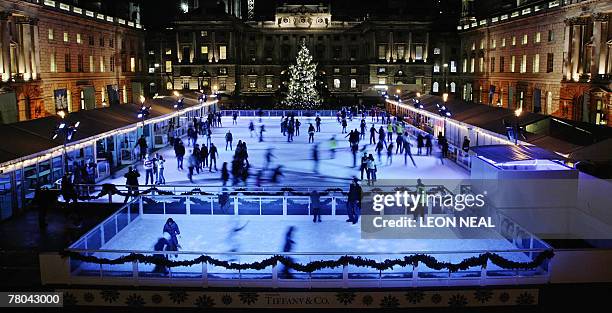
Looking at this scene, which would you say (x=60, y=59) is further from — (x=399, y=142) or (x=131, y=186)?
(x=131, y=186)

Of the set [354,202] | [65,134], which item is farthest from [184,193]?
[65,134]

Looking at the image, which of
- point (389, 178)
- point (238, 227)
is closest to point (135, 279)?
point (238, 227)

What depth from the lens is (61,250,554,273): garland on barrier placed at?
12.0 m

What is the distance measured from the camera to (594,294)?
1211 cm

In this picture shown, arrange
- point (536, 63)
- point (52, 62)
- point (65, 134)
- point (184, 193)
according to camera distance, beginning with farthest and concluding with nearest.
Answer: point (536, 63)
point (52, 62)
point (65, 134)
point (184, 193)

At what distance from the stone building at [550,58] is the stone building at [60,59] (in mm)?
35228

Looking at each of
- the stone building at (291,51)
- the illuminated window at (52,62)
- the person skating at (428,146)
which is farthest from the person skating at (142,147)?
the stone building at (291,51)

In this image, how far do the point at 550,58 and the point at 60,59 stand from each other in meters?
40.5

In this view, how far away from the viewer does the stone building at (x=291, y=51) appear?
263 ft

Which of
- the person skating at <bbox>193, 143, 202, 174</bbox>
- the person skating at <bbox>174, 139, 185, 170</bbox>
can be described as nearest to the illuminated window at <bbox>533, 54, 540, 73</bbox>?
the person skating at <bbox>193, 143, 202, 174</bbox>

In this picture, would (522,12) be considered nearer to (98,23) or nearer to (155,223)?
(98,23)

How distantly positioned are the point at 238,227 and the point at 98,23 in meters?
46.9

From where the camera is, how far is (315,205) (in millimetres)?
16531

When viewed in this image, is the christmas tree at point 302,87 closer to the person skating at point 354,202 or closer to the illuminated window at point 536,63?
the illuminated window at point 536,63
